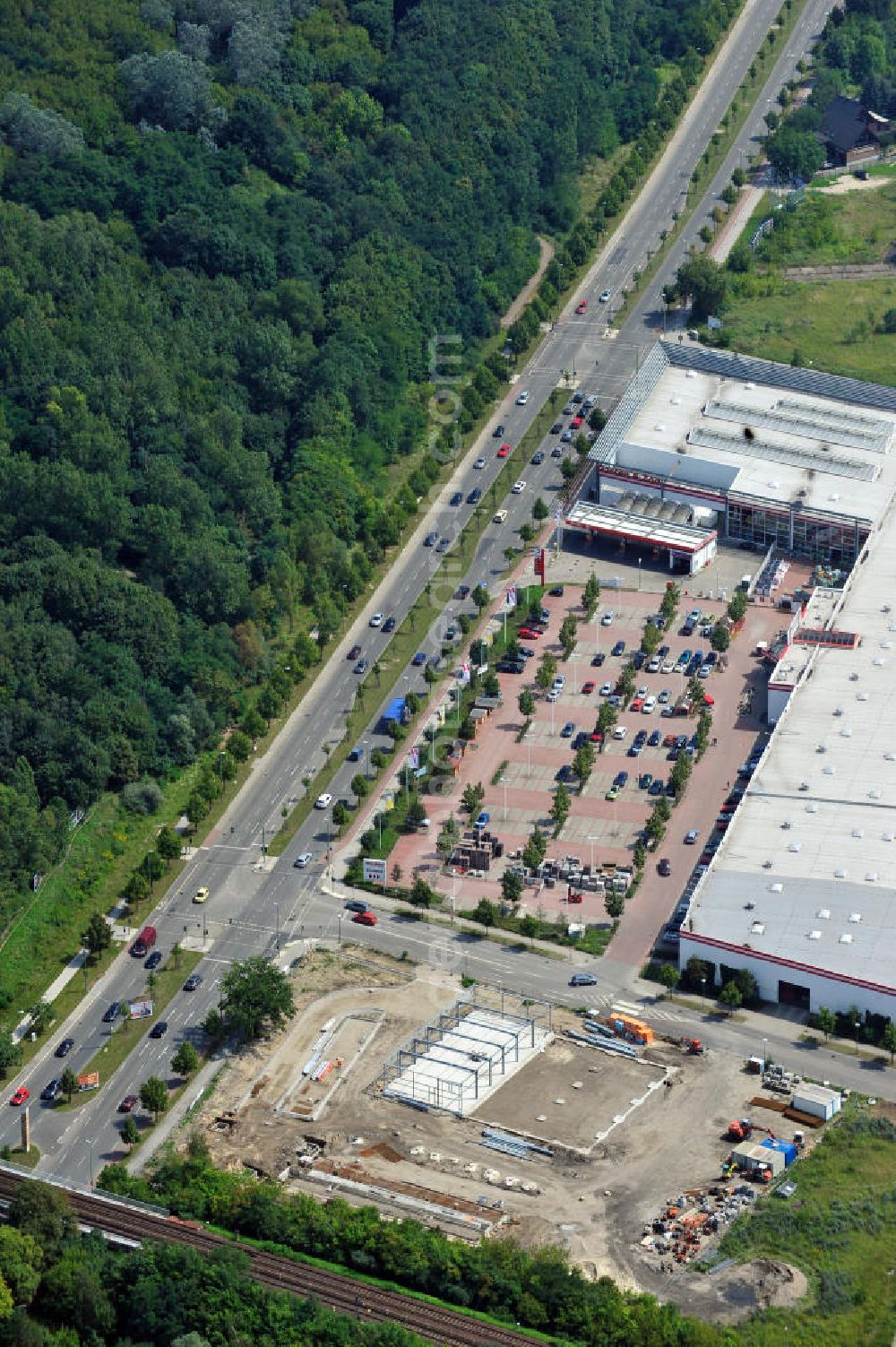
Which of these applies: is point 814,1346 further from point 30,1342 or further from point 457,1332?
point 30,1342

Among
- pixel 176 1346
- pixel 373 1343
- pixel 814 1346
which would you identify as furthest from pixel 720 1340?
pixel 176 1346

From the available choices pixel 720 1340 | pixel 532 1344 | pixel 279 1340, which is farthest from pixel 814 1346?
pixel 279 1340

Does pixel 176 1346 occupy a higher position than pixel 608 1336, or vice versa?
pixel 608 1336

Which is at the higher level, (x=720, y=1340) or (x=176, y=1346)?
(x=720, y=1340)

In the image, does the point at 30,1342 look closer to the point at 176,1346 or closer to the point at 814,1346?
the point at 176,1346

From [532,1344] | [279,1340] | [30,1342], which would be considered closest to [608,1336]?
[532,1344]

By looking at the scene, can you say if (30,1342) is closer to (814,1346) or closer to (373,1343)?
(373,1343)

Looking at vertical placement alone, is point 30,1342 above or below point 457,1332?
below

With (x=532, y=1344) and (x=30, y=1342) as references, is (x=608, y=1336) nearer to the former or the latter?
(x=532, y=1344)
